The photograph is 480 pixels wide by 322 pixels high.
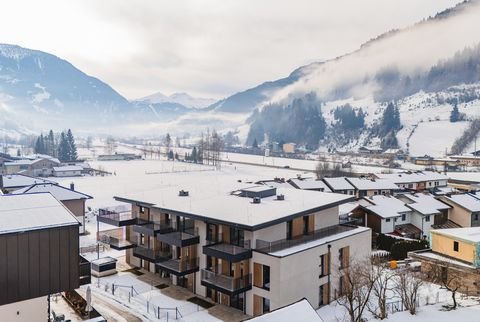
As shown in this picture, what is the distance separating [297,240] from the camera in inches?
1140

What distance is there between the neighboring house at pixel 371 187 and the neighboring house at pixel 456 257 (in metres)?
31.8

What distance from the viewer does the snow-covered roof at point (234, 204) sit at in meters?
27.3

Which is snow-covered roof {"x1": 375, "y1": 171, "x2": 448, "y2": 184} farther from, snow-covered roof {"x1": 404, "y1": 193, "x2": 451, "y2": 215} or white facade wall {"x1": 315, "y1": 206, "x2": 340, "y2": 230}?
white facade wall {"x1": 315, "y1": 206, "x2": 340, "y2": 230}

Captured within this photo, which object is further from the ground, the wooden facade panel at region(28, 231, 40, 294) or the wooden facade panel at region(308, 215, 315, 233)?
the wooden facade panel at region(28, 231, 40, 294)

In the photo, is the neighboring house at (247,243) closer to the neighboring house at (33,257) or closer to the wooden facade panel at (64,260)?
the wooden facade panel at (64,260)

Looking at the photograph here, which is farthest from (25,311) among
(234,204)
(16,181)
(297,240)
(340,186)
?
(340,186)

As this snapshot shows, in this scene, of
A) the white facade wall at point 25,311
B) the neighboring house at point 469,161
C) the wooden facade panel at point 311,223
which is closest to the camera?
the white facade wall at point 25,311

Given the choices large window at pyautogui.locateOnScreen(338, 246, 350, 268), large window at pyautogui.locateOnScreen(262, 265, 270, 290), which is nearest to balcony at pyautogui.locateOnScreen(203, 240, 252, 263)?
large window at pyautogui.locateOnScreen(262, 265, 270, 290)

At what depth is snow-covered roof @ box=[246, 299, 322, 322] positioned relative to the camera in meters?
15.6

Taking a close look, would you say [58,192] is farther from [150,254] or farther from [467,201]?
[467,201]

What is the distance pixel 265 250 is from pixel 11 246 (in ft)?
49.8

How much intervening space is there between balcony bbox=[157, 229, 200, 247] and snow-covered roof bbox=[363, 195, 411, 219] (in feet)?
90.6

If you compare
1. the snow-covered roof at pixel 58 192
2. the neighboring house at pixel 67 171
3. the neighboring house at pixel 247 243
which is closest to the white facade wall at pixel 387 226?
the neighboring house at pixel 247 243

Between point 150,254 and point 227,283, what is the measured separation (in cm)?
862
